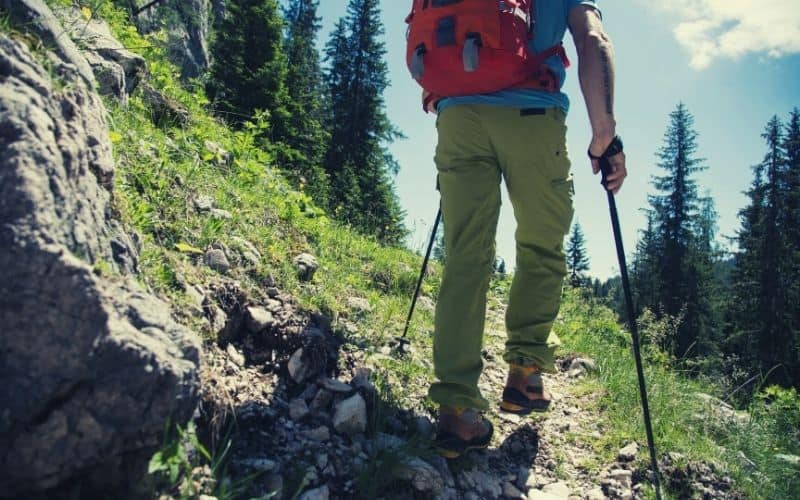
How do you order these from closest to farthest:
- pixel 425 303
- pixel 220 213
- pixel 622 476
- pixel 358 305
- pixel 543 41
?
pixel 543 41 < pixel 622 476 < pixel 220 213 < pixel 358 305 < pixel 425 303

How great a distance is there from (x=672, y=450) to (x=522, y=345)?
1106mm

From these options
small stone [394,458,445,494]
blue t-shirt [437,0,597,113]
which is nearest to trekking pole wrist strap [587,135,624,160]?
blue t-shirt [437,0,597,113]

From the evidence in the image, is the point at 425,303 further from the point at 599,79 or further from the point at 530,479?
the point at 599,79

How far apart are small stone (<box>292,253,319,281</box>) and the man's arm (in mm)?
2124

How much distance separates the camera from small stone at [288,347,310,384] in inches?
102

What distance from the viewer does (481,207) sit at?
2.66 metres

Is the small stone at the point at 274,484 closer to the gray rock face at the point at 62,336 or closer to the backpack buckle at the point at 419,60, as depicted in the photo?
the gray rock face at the point at 62,336

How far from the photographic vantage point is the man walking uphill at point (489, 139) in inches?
99.3

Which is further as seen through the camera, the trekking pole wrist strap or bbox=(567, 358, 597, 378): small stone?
bbox=(567, 358, 597, 378): small stone

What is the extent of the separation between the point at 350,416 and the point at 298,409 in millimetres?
262

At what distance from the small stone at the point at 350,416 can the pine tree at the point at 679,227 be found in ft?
106

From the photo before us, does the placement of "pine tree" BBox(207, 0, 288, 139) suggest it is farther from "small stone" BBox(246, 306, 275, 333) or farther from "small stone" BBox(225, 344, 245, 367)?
"small stone" BBox(225, 344, 245, 367)

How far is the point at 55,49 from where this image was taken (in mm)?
1948

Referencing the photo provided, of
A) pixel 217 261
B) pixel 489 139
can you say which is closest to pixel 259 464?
pixel 217 261
